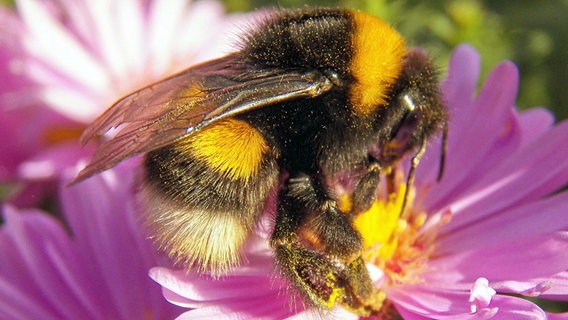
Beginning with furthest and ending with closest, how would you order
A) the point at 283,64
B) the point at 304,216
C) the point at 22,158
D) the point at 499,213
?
the point at 22,158
the point at 499,213
the point at 304,216
the point at 283,64

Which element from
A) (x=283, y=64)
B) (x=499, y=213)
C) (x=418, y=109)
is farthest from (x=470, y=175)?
(x=283, y=64)

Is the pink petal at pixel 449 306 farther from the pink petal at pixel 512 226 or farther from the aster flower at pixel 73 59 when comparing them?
the aster flower at pixel 73 59

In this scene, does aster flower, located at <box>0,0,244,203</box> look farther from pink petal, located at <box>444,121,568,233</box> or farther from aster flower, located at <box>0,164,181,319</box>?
pink petal, located at <box>444,121,568,233</box>

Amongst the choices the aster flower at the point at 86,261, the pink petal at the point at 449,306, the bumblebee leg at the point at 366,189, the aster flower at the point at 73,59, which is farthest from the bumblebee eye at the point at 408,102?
the aster flower at the point at 73,59

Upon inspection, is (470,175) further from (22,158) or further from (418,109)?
(22,158)

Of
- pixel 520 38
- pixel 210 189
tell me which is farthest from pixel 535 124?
pixel 210 189

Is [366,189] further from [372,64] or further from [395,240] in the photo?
[395,240]
